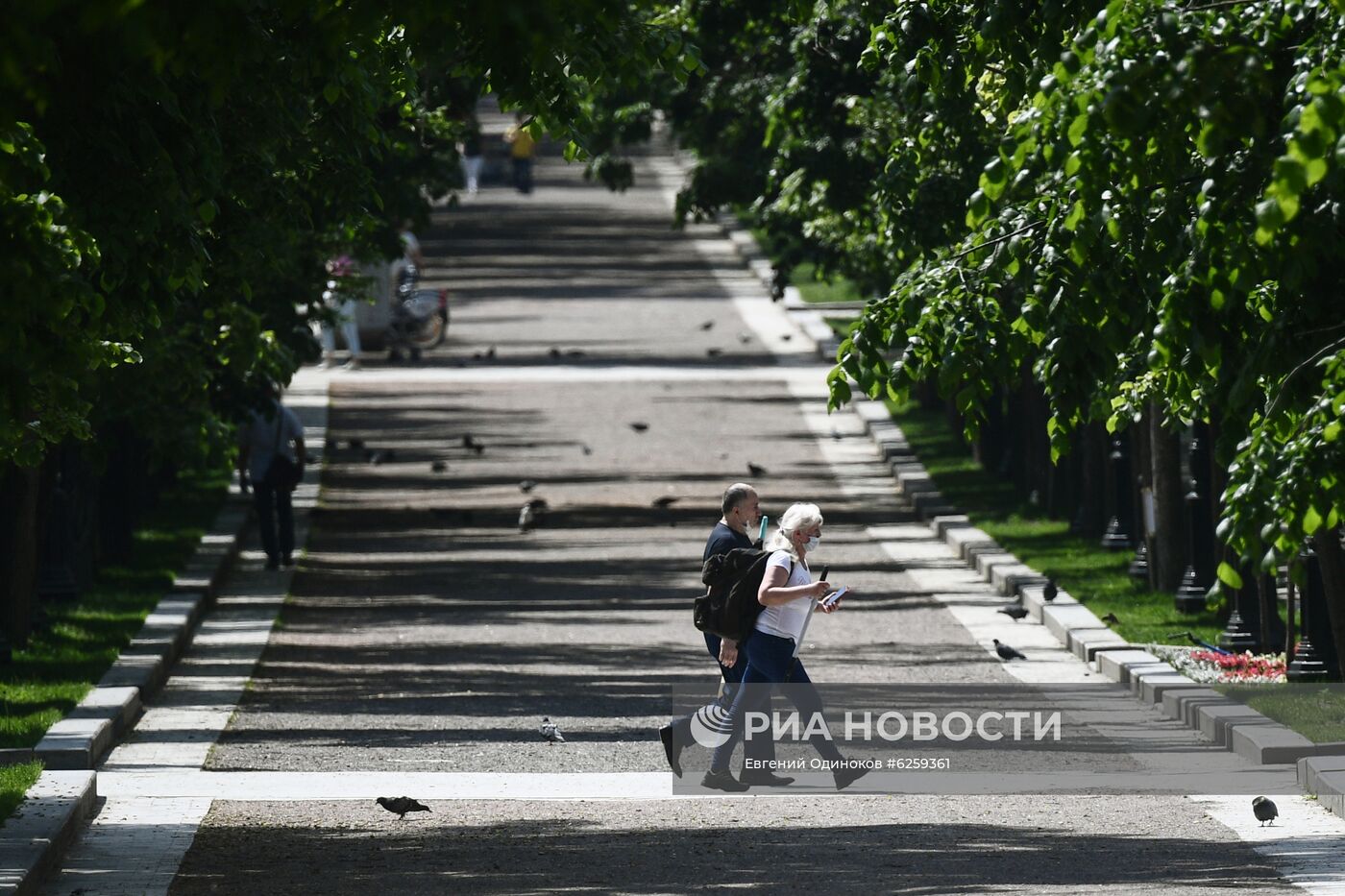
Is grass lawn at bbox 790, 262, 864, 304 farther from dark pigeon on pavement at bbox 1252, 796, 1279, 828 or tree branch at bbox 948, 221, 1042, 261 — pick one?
tree branch at bbox 948, 221, 1042, 261

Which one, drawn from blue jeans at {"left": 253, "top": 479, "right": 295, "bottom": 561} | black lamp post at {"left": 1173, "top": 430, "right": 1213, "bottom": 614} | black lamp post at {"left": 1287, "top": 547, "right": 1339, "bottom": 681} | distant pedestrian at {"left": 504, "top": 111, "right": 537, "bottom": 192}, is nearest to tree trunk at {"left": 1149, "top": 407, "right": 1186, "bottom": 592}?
black lamp post at {"left": 1173, "top": 430, "right": 1213, "bottom": 614}

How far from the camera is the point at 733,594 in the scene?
12031mm

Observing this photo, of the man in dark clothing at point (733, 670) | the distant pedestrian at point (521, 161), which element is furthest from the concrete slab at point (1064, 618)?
the distant pedestrian at point (521, 161)

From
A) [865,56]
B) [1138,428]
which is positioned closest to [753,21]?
[1138,428]

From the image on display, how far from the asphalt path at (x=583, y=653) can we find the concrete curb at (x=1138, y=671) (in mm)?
266

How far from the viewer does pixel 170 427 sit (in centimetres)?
1880

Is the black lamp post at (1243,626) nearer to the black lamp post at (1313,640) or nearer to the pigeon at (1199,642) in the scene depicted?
the pigeon at (1199,642)

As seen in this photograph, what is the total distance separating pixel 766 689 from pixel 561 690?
11.8ft

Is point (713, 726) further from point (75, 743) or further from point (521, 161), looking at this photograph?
point (521, 161)

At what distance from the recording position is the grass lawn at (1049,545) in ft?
56.2

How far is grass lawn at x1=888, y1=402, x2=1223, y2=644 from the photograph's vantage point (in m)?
17.1

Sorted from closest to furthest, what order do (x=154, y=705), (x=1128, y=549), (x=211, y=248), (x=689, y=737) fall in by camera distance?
(x=211, y=248), (x=689, y=737), (x=154, y=705), (x=1128, y=549)

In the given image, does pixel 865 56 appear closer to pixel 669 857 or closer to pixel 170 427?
pixel 669 857

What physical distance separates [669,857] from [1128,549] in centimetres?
1149
